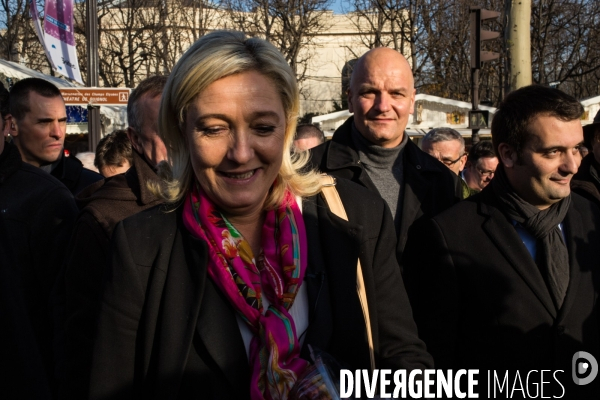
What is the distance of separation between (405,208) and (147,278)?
1.82 meters

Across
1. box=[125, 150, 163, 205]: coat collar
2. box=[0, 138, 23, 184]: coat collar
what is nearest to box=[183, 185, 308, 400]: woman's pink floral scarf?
box=[125, 150, 163, 205]: coat collar

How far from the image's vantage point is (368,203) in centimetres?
234

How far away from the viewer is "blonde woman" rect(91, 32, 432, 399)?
205cm

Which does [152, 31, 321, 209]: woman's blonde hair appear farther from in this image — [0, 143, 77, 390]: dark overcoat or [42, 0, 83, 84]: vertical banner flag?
[42, 0, 83, 84]: vertical banner flag

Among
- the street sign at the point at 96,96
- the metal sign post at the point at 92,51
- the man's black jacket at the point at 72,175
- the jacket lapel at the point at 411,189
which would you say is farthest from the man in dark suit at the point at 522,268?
the metal sign post at the point at 92,51

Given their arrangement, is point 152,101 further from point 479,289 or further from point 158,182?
point 479,289

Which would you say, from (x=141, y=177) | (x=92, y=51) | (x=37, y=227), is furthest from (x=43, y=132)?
(x=92, y=51)

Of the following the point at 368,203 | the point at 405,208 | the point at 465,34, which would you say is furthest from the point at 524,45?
the point at 465,34

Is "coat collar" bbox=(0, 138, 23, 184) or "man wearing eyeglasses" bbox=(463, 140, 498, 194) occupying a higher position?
"coat collar" bbox=(0, 138, 23, 184)

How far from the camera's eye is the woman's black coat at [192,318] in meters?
2.05

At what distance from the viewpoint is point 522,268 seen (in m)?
3.11

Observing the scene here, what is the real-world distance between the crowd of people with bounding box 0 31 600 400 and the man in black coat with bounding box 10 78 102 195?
7.80 feet

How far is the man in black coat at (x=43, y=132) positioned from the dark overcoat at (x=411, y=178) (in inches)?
106

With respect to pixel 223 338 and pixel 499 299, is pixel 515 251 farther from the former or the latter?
pixel 223 338
